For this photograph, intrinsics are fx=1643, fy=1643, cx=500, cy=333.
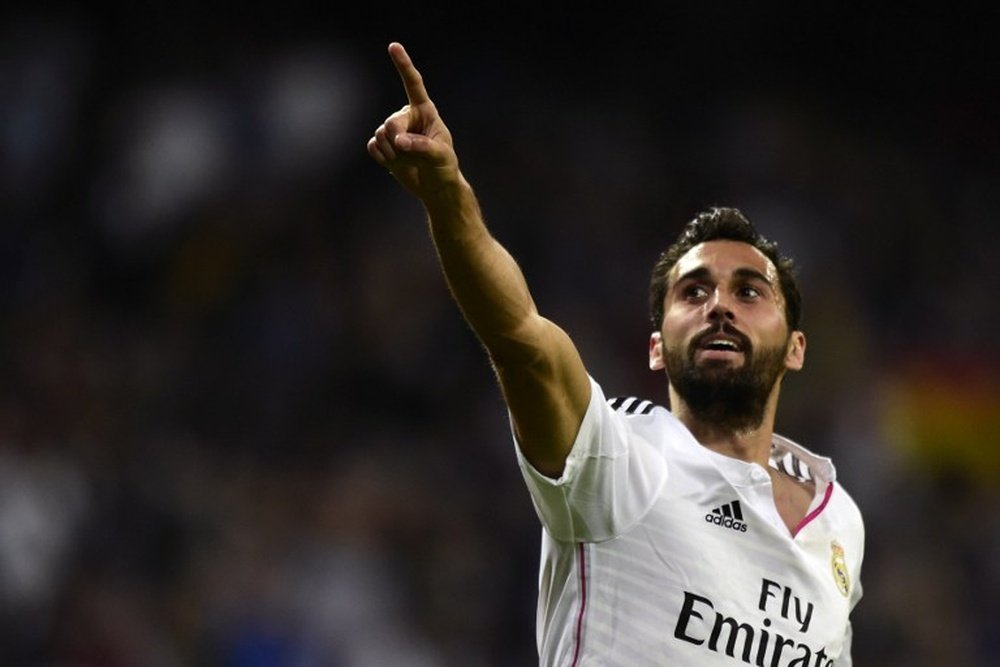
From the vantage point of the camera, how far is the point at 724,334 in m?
3.60

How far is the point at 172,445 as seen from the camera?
7.79 metres

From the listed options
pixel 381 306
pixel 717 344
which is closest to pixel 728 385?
pixel 717 344

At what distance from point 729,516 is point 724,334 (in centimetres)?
43

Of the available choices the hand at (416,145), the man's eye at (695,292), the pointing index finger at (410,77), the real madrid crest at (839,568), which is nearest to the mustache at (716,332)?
the man's eye at (695,292)

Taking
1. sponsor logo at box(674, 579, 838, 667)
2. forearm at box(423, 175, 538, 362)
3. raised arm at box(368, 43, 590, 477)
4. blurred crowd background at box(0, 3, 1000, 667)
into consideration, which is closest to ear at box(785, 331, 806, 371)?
sponsor logo at box(674, 579, 838, 667)

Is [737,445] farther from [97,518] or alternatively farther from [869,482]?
A: [869,482]

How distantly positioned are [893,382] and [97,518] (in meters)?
4.67

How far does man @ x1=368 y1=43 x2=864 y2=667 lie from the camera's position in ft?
9.68

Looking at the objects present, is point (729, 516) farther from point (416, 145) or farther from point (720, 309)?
point (416, 145)

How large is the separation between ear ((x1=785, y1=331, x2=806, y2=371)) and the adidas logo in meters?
0.54

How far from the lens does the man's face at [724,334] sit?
11.8ft

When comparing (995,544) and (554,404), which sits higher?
(995,544)

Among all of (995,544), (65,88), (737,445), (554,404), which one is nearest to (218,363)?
(65,88)

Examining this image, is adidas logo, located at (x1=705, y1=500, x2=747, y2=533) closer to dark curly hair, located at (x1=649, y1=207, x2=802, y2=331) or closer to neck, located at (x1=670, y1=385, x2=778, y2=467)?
neck, located at (x1=670, y1=385, x2=778, y2=467)
